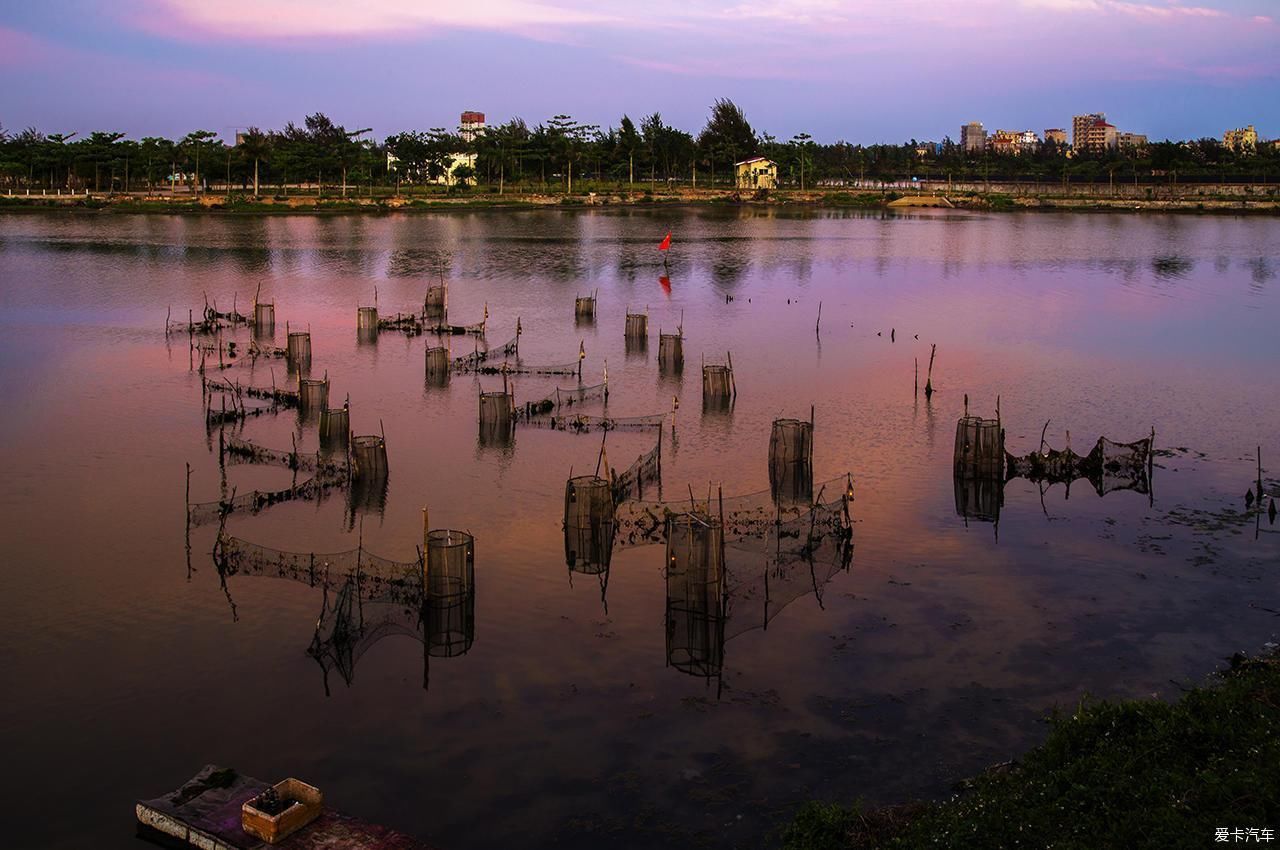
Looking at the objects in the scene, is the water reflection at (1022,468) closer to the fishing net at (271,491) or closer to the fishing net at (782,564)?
the fishing net at (782,564)

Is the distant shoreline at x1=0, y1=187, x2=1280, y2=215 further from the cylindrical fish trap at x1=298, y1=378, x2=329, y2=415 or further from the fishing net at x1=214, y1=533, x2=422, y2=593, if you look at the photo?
the fishing net at x1=214, y1=533, x2=422, y2=593

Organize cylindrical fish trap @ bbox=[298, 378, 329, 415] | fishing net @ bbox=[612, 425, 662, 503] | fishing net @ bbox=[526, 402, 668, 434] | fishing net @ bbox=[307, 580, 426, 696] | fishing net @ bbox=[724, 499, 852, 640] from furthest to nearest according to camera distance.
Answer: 1. cylindrical fish trap @ bbox=[298, 378, 329, 415]
2. fishing net @ bbox=[526, 402, 668, 434]
3. fishing net @ bbox=[612, 425, 662, 503]
4. fishing net @ bbox=[724, 499, 852, 640]
5. fishing net @ bbox=[307, 580, 426, 696]

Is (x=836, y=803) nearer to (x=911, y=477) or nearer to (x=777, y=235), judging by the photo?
(x=911, y=477)

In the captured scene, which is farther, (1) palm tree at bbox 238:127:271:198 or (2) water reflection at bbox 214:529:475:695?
(1) palm tree at bbox 238:127:271:198

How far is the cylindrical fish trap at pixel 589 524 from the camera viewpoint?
19.9 meters

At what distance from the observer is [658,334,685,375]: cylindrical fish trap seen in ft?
120

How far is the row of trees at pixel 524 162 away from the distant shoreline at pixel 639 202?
6.87 m

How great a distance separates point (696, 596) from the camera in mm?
16812

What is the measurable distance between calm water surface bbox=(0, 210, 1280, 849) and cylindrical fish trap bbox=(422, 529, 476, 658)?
1.51ft

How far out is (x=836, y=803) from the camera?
41.8ft

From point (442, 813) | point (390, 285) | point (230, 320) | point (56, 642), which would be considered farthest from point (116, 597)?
point (390, 285)

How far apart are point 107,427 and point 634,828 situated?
21422 millimetres

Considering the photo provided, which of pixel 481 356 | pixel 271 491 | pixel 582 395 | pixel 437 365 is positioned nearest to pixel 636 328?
pixel 481 356

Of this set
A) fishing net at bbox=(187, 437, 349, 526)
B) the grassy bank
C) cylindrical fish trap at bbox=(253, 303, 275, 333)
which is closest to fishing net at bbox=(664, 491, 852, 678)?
the grassy bank
